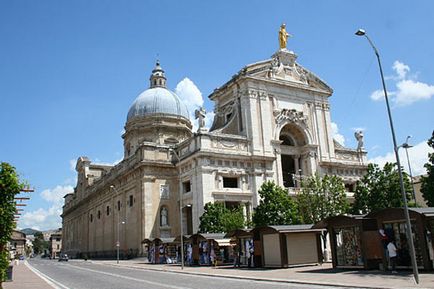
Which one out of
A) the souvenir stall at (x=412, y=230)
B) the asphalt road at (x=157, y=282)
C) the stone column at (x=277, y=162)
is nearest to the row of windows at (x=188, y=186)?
the stone column at (x=277, y=162)

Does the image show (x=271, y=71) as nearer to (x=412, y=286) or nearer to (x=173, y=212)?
(x=173, y=212)

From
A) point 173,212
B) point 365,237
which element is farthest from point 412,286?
point 173,212

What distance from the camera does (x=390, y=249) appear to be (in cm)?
2236

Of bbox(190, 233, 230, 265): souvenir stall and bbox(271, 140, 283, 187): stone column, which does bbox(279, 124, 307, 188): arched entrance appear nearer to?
bbox(271, 140, 283, 187): stone column

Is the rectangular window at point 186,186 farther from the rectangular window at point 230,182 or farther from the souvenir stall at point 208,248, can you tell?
the souvenir stall at point 208,248

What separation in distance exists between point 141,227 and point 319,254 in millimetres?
28628

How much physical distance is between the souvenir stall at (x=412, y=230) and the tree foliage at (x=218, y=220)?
69.5 feet

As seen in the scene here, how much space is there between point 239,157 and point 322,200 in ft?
41.5

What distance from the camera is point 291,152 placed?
57875mm

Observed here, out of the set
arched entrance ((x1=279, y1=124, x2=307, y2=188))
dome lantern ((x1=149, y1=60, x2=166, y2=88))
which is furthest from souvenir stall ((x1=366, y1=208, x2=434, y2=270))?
dome lantern ((x1=149, y1=60, x2=166, y2=88))

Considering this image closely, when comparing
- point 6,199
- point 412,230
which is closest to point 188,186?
point 412,230

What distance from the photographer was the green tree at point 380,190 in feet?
135

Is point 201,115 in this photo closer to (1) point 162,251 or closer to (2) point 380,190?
(1) point 162,251

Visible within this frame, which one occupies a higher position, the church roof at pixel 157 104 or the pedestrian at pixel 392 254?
the church roof at pixel 157 104
